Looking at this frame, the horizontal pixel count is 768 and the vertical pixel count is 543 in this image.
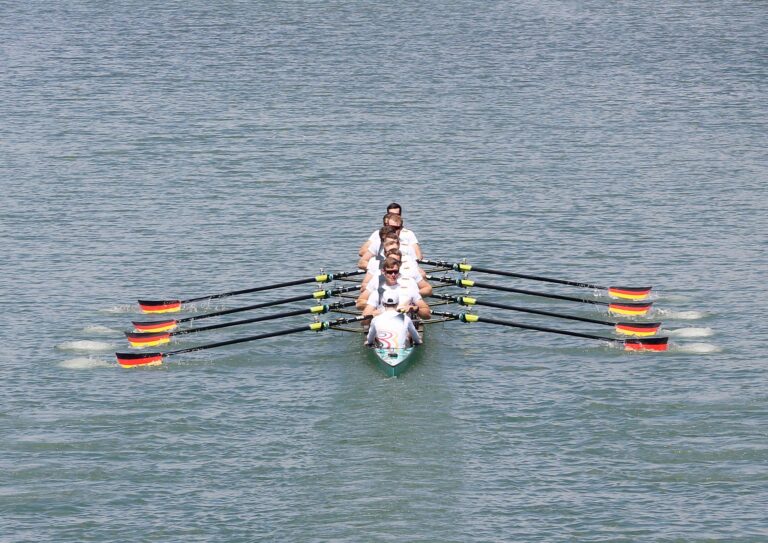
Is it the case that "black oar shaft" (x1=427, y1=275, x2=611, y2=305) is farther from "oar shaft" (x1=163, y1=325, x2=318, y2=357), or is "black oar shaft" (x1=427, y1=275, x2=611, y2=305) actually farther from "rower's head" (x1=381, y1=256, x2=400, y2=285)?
"rower's head" (x1=381, y1=256, x2=400, y2=285)

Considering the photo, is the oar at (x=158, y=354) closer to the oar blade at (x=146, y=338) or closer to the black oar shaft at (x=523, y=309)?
the oar blade at (x=146, y=338)

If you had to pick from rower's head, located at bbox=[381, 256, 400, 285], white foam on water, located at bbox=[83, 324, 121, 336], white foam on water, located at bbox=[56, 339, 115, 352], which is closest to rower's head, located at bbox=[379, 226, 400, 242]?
rower's head, located at bbox=[381, 256, 400, 285]

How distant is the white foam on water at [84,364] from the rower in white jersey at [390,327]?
231 inches

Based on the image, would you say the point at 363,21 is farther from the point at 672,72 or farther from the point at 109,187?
the point at 109,187

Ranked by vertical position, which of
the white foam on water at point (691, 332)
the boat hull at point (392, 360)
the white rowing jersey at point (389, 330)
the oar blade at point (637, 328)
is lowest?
the boat hull at point (392, 360)

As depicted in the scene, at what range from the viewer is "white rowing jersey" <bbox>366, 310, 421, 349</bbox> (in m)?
30.3

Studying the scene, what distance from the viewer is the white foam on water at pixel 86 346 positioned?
33656 millimetres

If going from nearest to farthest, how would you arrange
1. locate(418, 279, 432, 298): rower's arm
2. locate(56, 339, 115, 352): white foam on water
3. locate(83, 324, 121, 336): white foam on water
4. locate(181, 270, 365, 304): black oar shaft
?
locate(56, 339, 115, 352): white foam on water, locate(418, 279, 432, 298): rower's arm, locate(83, 324, 121, 336): white foam on water, locate(181, 270, 365, 304): black oar shaft

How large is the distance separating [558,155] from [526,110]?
7.99m

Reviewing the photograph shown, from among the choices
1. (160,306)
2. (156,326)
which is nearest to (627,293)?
(160,306)

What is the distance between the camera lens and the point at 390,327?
99.4ft

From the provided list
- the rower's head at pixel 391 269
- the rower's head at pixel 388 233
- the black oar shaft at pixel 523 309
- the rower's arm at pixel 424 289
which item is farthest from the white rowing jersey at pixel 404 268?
the rower's head at pixel 391 269

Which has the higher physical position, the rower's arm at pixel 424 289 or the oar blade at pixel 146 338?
the rower's arm at pixel 424 289

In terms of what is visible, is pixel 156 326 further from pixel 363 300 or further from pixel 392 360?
pixel 392 360
